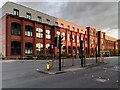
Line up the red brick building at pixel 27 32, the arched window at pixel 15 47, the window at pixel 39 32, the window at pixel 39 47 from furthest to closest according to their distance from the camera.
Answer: the window at pixel 39 32 < the window at pixel 39 47 < the arched window at pixel 15 47 < the red brick building at pixel 27 32

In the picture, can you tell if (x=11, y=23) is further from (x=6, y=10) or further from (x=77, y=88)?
(x=77, y=88)

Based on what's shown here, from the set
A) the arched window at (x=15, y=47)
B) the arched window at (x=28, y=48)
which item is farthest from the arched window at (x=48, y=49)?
the arched window at (x=15, y=47)

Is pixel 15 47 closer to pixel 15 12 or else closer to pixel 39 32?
pixel 15 12

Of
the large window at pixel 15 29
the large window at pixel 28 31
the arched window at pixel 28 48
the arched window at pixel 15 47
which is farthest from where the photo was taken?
the large window at pixel 28 31

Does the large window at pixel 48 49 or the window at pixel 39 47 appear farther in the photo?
the large window at pixel 48 49

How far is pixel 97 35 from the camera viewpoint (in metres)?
84.1

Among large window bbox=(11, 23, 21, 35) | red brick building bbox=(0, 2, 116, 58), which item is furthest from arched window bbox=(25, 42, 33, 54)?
large window bbox=(11, 23, 21, 35)

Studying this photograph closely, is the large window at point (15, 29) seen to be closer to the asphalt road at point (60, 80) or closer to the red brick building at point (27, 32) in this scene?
the red brick building at point (27, 32)

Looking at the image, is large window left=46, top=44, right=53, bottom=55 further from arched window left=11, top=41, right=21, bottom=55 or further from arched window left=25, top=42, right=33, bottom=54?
arched window left=11, top=41, right=21, bottom=55

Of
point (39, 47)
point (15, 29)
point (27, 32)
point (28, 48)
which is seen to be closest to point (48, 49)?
point (39, 47)

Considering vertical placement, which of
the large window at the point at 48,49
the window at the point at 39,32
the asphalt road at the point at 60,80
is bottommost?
the asphalt road at the point at 60,80

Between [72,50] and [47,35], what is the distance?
14918 millimetres

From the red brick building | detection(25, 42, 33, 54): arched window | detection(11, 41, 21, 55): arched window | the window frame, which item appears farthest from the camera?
the window frame

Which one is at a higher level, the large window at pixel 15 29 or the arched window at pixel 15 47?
the large window at pixel 15 29
